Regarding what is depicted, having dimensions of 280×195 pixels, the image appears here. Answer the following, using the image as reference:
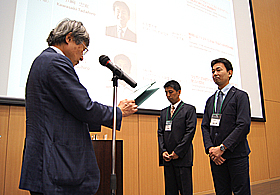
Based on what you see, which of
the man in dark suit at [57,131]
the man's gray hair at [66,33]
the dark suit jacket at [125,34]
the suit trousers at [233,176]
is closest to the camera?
the man in dark suit at [57,131]

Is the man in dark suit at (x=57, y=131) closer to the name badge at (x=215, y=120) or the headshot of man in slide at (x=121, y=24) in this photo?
the name badge at (x=215, y=120)

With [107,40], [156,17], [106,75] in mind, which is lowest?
[106,75]

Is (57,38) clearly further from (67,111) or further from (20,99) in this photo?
(20,99)

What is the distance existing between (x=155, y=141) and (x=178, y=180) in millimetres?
1062

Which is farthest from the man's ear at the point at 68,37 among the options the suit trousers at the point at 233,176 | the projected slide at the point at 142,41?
the suit trousers at the point at 233,176

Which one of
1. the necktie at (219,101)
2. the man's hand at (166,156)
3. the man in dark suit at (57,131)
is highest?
the necktie at (219,101)

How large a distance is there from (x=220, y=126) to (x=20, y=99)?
82.4 inches

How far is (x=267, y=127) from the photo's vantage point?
5.27 m

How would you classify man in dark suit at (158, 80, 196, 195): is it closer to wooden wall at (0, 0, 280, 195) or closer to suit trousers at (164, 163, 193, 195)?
suit trousers at (164, 163, 193, 195)

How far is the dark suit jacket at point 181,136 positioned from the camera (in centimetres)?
246

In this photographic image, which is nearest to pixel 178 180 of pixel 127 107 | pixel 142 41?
pixel 127 107

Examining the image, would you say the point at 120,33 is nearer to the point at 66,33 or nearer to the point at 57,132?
the point at 66,33

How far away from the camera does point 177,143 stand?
2.54m

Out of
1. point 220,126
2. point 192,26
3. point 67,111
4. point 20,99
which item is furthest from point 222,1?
point 67,111
